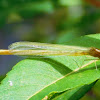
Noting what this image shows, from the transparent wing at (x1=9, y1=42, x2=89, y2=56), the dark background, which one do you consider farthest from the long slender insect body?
the dark background

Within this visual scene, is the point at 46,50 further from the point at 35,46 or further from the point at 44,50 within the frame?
the point at 35,46

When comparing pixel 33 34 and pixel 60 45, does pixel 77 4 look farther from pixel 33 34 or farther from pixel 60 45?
pixel 60 45

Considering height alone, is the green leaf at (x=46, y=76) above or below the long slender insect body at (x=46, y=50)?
below

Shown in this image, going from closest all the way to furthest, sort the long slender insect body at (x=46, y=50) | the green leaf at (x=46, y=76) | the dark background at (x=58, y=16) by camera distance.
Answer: the green leaf at (x=46, y=76) < the long slender insect body at (x=46, y=50) < the dark background at (x=58, y=16)

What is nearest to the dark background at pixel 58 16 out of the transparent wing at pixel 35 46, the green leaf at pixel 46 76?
the transparent wing at pixel 35 46

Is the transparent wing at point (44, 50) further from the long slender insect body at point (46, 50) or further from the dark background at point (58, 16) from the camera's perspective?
the dark background at point (58, 16)

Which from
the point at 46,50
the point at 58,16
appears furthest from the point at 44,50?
the point at 58,16

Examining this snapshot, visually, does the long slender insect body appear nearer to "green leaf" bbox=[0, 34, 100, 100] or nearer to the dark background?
"green leaf" bbox=[0, 34, 100, 100]
